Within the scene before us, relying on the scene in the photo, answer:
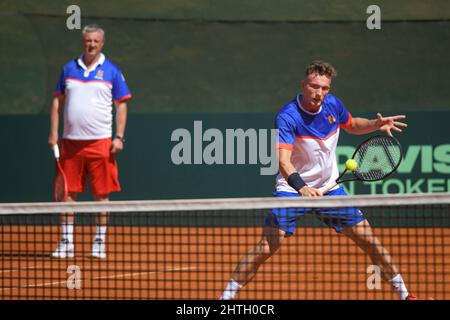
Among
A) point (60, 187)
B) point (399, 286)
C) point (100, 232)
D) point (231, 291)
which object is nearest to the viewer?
point (231, 291)

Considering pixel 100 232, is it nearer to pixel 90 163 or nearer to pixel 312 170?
pixel 90 163

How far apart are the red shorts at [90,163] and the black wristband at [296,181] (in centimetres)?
249

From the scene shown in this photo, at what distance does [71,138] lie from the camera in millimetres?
6809

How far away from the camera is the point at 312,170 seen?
16.3 feet

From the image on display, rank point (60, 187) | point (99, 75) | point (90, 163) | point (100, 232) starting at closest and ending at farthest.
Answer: point (60, 187) < point (100, 232) < point (99, 75) < point (90, 163)

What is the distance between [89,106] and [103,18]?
7.30 feet

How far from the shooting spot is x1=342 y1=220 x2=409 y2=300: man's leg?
459 centimetres

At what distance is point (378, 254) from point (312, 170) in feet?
1.97

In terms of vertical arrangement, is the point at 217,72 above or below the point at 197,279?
above

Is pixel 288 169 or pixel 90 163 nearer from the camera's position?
pixel 288 169

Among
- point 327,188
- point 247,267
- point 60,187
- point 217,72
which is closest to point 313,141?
point 327,188
